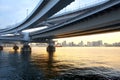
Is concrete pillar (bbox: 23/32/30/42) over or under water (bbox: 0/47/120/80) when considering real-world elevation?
over

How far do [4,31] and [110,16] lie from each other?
133925 millimetres

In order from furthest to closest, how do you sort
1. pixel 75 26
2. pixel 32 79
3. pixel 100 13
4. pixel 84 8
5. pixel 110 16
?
pixel 84 8 < pixel 75 26 < pixel 100 13 < pixel 110 16 < pixel 32 79

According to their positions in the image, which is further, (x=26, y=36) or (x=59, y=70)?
(x=26, y=36)

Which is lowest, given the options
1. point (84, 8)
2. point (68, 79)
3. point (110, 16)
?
point (68, 79)

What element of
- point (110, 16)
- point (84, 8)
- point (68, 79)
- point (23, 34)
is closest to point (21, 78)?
point (68, 79)

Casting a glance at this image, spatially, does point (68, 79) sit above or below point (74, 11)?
below

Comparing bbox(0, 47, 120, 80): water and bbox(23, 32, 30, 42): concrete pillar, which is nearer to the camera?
bbox(0, 47, 120, 80): water

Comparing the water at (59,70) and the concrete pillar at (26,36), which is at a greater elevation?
the concrete pillar at (26,36)

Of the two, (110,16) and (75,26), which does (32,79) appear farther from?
(75,26)

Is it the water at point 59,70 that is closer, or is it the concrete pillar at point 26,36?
the water at point 59,70

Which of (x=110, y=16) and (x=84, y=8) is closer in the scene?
(x=110, y=16)

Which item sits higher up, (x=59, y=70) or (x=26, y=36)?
(x=26, y=36)

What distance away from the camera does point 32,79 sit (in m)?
35.3

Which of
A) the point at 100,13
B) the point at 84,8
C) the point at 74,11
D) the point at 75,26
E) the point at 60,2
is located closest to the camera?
the point at 60,2
